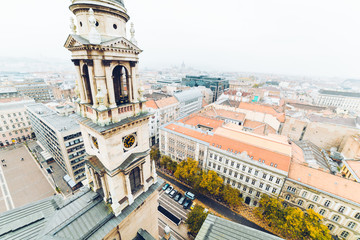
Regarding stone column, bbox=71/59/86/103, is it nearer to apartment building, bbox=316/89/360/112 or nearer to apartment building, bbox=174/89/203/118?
apartment building, bbox=174/89/203/118

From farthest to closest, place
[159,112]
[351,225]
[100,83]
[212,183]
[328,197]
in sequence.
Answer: [159,112], [212,183], [328,197], [351,225], [100,83]

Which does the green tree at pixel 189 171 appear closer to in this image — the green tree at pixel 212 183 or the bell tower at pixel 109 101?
the green tree at pixel 212 183

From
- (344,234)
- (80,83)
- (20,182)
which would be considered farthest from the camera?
(20,182)

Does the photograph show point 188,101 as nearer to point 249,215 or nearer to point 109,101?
point 249,215

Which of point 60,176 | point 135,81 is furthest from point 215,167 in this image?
point 60,176

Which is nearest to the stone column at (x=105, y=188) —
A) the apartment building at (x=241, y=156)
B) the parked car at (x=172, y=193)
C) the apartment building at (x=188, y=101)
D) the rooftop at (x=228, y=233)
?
the rooftop at (x=228, y=233)

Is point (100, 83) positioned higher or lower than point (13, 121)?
higher

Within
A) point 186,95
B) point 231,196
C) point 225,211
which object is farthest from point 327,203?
point 186,95
